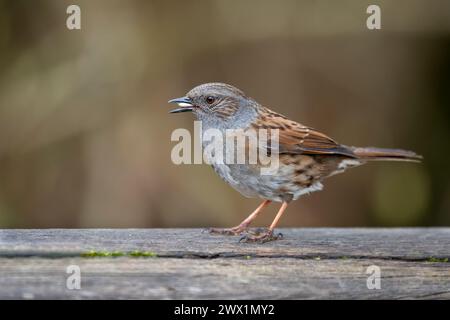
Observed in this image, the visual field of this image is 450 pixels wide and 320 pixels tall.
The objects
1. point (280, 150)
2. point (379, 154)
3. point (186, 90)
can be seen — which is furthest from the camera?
point (186, 90)

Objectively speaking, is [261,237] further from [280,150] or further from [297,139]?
[297,139]

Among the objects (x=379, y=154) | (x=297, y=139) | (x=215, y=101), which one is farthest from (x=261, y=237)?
(x=379, y=154)

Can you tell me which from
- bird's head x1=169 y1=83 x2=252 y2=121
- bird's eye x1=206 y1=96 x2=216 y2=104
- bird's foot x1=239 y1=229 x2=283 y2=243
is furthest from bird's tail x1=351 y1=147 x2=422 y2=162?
bird's foot x1=239 y1=229 x2=283 y2=243

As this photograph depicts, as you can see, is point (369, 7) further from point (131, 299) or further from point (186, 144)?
point (131, 299)
